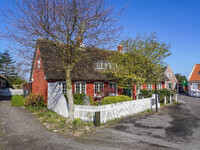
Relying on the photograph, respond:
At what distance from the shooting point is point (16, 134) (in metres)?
6.96

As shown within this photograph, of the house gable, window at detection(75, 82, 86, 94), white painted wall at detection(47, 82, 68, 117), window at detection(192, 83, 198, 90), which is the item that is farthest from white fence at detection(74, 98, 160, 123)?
the house gable

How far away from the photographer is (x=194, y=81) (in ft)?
97.7

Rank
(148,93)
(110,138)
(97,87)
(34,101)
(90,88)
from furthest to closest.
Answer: (97,87) → (148,93) → (90,88) → (34,101) → (110,138)

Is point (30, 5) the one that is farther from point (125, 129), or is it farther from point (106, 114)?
Answer: point (125, 129)

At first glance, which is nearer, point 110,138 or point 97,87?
point 110,138

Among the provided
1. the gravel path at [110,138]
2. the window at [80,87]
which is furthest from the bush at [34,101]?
the gravel path at [110,138]

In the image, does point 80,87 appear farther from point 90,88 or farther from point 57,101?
point 57,101

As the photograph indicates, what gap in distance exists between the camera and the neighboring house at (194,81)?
29.0 meters

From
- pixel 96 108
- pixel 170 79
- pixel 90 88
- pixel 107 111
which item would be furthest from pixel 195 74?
pixel 96 108

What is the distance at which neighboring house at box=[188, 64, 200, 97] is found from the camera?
95.2 feet

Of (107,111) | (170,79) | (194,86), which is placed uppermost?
(170,79)

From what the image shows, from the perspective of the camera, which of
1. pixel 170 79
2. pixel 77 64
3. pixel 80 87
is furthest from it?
pixel 170 79

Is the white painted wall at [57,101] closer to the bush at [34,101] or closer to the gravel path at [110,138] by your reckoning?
the bush at [34,101]

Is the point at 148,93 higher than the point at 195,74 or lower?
lower
